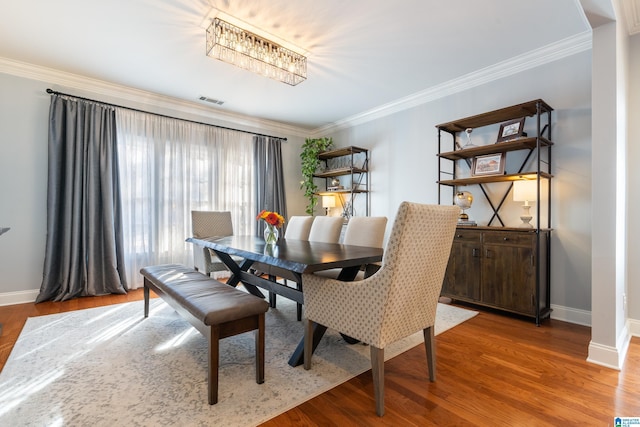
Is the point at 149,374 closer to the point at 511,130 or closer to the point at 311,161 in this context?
the point at 511,130

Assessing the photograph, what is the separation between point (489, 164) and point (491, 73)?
100cm

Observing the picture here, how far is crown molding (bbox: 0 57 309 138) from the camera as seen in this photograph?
3.25 meters

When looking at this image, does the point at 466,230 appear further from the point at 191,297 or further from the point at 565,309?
the point at 191,297

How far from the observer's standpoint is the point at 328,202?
5.07 meters

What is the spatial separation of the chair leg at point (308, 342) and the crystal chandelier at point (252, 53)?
2245 mm

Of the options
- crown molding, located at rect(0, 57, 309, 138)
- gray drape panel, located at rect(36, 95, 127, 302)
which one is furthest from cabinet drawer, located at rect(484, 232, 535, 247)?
gray drape panel, located at rect(36, 95, 127, 302)

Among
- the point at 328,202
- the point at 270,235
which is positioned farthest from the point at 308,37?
the point at 328,202

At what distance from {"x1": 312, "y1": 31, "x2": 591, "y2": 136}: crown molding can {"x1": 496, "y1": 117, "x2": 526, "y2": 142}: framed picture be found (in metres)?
0.57

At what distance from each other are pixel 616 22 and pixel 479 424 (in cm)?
257

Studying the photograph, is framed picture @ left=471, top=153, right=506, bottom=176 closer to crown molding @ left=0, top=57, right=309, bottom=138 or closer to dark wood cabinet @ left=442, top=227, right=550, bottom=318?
dark wood cabinet @ left=442, top=227, right=550, bottom=318

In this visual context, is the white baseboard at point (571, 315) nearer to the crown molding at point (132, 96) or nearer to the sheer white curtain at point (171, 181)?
the sheer white curtain at point (171, 181)

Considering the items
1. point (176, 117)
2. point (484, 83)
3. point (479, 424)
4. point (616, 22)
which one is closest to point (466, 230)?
point (484, 83)

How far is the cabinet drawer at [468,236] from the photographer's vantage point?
3.06 m

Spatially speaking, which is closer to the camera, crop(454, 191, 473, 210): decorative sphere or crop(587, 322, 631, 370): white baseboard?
crop(587, 322, 631, 370): white baseboard
